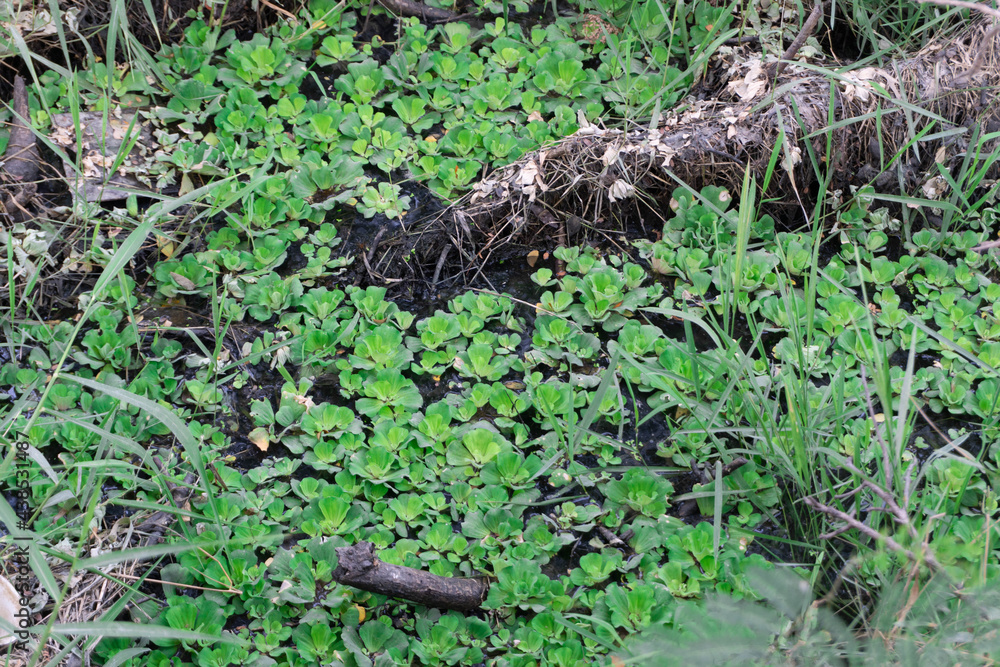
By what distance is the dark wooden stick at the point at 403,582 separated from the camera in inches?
60.0

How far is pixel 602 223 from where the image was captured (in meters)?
2.36

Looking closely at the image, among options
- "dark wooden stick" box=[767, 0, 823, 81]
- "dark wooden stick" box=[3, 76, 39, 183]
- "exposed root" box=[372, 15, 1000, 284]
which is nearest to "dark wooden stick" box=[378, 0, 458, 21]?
"exposed root" box=[372, 15, 1000, 284]

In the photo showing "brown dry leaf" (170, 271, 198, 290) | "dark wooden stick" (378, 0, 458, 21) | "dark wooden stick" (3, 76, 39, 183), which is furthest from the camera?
"dark wooden stick" (378, 0, 458, 21)

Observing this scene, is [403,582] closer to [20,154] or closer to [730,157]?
[730,157]

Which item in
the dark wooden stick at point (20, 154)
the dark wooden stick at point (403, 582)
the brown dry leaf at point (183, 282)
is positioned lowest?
the dark wooden stick at point (403, 582)

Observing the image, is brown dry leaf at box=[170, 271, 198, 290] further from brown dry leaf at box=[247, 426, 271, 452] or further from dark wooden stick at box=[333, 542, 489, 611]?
dark wooden stick at box=[333, 542, 489, 611]

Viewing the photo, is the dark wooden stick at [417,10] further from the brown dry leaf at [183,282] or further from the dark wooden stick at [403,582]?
the dark wooden stick at [403,582]

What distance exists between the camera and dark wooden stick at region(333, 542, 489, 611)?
152cm

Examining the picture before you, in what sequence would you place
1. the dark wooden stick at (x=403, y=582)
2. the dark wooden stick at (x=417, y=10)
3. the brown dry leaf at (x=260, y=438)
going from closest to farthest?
the dark wooden stick at (x=403, y=582)
the brown dry leaf at (x=260, y=438)
the dark wooden stick at (x=417, y=10)

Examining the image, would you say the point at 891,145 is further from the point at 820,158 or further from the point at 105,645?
the point at 105,645

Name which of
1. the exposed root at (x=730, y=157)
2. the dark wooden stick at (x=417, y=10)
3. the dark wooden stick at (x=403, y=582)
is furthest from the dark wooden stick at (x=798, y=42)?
the dark wooden stick at (x=403, y=582)

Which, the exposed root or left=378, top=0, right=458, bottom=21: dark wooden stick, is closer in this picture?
the exposed root

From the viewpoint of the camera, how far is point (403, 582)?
1556 millimetres

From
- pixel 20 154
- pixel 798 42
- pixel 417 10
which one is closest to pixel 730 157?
pixel 798 42
